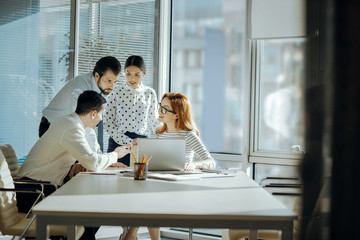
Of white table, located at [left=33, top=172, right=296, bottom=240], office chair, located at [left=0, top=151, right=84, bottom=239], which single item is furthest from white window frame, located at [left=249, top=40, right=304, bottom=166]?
office chair, located at [left=0, top=151, right=84, bottom=239]

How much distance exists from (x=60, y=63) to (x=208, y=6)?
1.67 metres

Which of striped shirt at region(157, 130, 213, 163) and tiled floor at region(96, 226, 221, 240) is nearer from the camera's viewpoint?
striped shirt at region(157, 130, 213, 163)

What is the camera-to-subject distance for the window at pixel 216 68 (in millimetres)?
4230

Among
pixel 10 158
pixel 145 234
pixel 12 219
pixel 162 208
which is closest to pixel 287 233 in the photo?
pixel 162 208

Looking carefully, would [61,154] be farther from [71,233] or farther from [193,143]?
[193,143]

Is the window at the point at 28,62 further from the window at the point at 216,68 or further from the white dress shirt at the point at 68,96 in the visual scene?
the window at the point at 216,68

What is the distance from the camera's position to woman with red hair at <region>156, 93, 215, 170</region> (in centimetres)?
354

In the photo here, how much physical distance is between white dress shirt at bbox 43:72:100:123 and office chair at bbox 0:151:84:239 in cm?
106

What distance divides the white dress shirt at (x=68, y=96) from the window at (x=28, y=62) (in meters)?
0.89

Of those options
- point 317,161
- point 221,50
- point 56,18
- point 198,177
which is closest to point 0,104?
point 56,18

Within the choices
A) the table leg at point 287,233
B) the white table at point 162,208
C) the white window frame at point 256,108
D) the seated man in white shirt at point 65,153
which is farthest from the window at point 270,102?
the table leg at point 287,233

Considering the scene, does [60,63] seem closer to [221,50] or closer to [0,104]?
[0,104]

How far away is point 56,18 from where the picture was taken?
15.1 ft

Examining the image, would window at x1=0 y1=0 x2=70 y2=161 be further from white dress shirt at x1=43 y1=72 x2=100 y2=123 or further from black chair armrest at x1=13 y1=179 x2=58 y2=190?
black chair armrest at x1=13 y1=179 x2=58 y2=190
